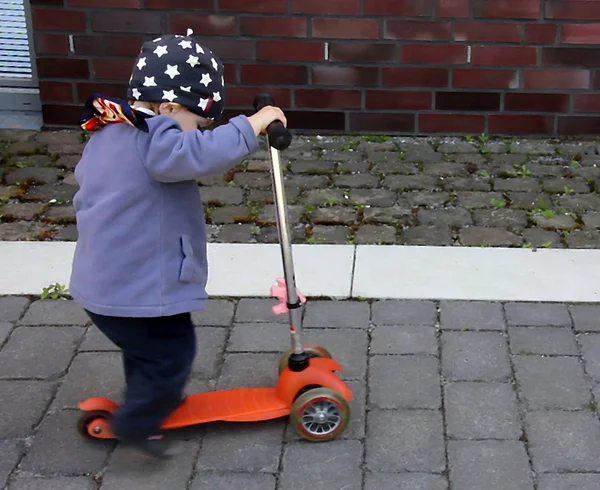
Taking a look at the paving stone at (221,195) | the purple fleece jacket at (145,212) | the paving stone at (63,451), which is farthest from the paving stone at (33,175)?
the purple fleece jacket at (145,212)

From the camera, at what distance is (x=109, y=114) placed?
254 centimetres

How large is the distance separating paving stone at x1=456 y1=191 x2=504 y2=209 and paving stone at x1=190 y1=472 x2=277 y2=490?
2540 millimetres

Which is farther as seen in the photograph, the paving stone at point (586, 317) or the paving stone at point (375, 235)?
the paving stone at point (375, 235)

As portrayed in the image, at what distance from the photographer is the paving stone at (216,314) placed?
3713 millimetres

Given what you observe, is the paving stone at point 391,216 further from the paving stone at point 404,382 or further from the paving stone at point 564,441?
the paving stone at point 564,441

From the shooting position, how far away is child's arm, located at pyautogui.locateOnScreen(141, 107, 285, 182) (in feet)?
8.25

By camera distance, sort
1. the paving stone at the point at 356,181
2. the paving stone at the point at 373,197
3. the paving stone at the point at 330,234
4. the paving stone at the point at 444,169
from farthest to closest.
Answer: the paving stone at the point at 444,169 < the paving stone at the point at 356,181 < the paving stone at the point at 373,197 < the paving stone at the point at 330,234

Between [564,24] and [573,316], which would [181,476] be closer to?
[573,316]

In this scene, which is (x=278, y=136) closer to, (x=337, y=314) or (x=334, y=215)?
(x=337, y=314)

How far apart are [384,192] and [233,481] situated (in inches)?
105

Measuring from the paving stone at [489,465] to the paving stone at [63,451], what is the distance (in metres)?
1.10

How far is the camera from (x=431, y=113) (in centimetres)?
609

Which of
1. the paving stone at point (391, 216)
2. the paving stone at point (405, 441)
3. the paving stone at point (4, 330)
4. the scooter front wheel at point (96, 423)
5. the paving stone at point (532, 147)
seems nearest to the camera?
the paving stone at point (405, 441)

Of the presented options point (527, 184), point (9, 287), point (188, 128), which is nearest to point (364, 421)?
point (188, 128)
